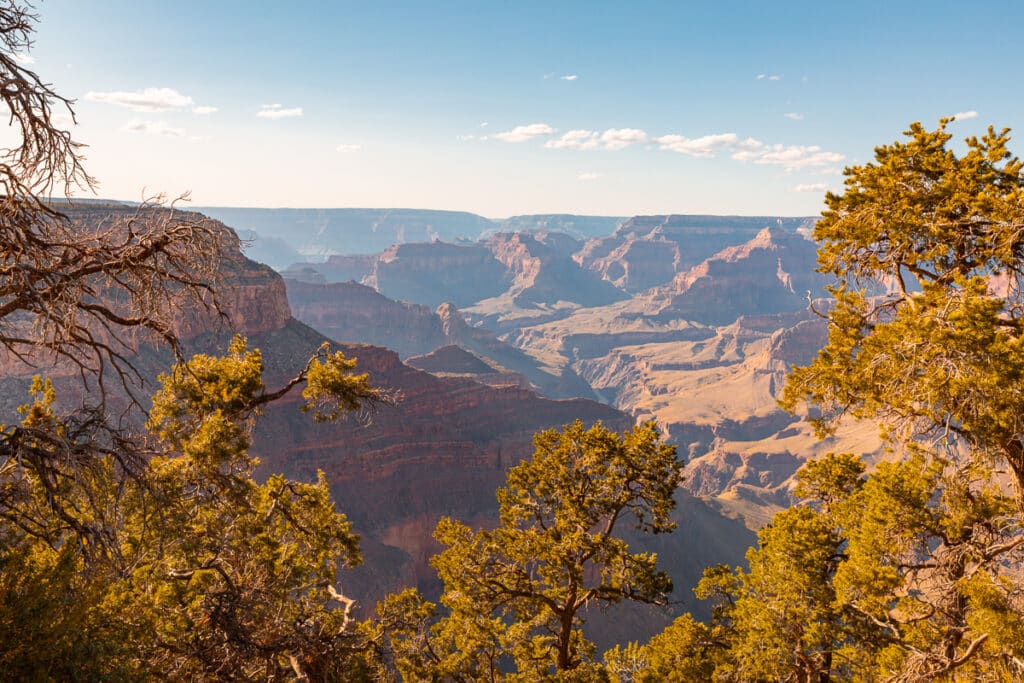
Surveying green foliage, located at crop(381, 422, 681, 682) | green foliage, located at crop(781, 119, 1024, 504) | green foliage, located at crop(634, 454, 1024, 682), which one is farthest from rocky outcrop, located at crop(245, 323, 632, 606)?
green foliage, located at crop(781, 119, 1024, 504)

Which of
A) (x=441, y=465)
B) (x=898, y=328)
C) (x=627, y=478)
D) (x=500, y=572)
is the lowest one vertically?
(x=441, y=465)

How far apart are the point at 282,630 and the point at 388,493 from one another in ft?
217

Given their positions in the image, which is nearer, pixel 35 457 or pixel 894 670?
pixel 35 457

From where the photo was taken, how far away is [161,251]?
6.50m

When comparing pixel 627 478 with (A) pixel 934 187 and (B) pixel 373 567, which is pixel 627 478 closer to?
(A) pixel 934 187

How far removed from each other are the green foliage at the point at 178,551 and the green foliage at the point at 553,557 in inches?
87.8

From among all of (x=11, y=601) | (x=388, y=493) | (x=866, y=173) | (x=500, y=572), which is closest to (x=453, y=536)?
(x=500, y=572)

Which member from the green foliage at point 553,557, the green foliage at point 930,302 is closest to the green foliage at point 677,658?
the green foliage at point 553,557

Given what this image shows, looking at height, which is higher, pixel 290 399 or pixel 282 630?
pixel 282 630

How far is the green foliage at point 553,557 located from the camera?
12.5 meters

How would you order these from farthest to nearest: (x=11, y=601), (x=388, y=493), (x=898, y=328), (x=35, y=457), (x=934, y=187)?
1. (x=388, y=493)
2. (x=934, y=187)
3. (x=898, y=328)
4. (x=11, y=601)
5. (x=35, y=457)

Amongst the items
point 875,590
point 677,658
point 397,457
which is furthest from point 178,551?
point 397,457

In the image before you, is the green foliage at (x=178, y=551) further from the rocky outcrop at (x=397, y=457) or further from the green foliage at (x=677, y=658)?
the rocky outcrop at (x=397, y=457)

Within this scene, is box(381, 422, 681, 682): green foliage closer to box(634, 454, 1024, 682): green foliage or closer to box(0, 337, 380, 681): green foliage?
box(0, 337, 380, 681): green foliage
